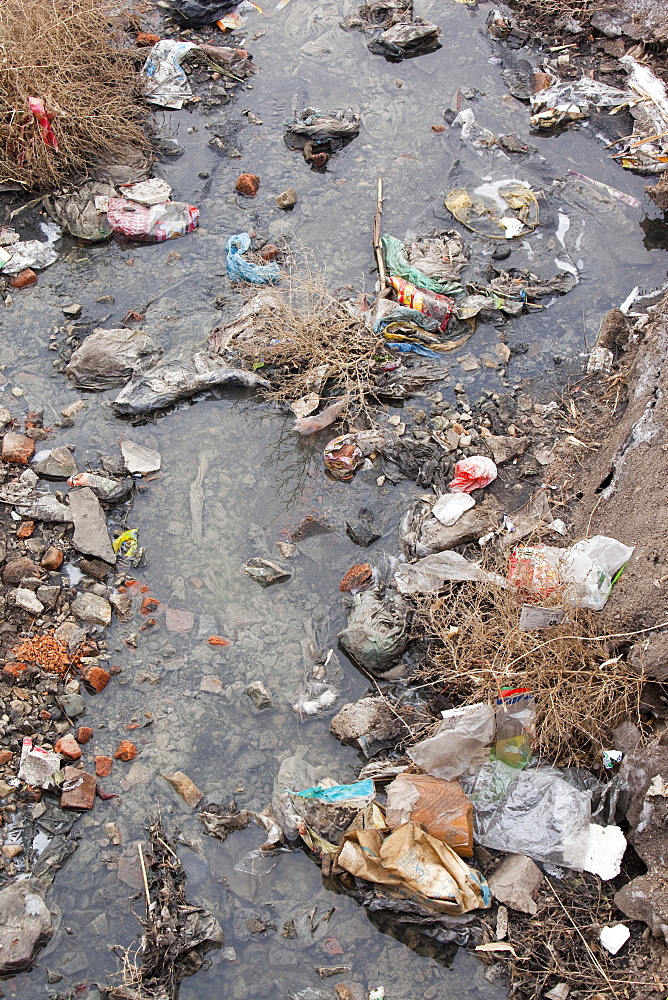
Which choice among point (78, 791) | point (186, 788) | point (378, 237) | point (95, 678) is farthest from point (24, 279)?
point (186, 788)

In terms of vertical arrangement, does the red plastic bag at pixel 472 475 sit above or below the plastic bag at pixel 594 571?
below

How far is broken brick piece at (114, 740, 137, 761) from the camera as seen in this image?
2.81 metres

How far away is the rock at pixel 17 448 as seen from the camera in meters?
3.51

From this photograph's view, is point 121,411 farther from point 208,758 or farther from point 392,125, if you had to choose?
point 392,125

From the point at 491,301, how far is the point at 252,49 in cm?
293

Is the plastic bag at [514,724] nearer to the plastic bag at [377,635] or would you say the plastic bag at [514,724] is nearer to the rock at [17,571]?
the plastic bag at [377,635]

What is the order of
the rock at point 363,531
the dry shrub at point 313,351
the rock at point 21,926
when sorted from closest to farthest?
1. the rock at point 21,926
2. the rock at point 363,531
3. the dry shrub at point 313,351

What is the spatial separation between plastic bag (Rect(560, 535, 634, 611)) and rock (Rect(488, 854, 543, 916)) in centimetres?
93

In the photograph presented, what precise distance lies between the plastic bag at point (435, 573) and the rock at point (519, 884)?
1.05m

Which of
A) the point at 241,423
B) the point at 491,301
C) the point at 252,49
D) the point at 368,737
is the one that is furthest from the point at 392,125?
the point at 368,737

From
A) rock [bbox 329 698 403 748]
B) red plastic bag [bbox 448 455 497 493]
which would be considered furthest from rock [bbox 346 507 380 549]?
rock [bbox 329 698 403 748]

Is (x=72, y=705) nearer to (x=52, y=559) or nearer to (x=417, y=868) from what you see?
(x=52, y=559)

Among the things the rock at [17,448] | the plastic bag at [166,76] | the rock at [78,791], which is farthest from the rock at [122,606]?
the plastic bag at [166,76]

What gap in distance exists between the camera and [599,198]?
461cm
